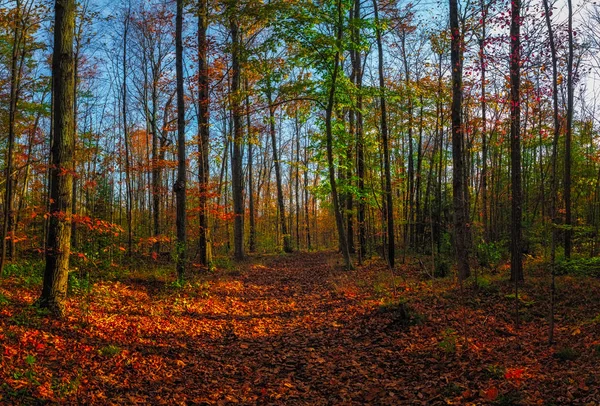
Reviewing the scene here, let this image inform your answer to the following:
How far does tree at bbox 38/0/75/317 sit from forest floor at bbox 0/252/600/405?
0.44m

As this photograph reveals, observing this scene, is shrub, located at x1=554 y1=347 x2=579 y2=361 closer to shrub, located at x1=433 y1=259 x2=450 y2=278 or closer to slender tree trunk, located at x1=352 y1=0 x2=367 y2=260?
shrub, located at x1=433 y1=259 x2=450 y2=278

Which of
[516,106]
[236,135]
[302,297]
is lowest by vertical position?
[302,297]

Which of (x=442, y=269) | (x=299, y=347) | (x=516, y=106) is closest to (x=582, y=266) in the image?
(x=516, y=106)

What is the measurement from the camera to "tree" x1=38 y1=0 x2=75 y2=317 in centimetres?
623

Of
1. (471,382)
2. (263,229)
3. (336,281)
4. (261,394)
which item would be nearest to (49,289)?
(261,394)

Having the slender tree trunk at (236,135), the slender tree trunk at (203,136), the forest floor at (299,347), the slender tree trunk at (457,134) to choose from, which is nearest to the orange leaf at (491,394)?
the forest floor at (299,347)

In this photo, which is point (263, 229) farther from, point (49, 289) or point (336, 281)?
point (49, 289)

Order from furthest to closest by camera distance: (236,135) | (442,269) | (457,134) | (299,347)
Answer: (236,135), (442,269), (457,134), (299,347)

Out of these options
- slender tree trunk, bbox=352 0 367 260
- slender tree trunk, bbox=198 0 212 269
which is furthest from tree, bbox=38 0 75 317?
slender tree trunk, bbox=352 0 367 260

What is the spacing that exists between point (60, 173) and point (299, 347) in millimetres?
5195

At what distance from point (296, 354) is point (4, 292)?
19.3 feet

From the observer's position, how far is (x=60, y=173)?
6156mm

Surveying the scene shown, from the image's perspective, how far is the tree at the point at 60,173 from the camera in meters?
6.23

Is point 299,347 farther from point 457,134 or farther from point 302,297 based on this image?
point 457,134
